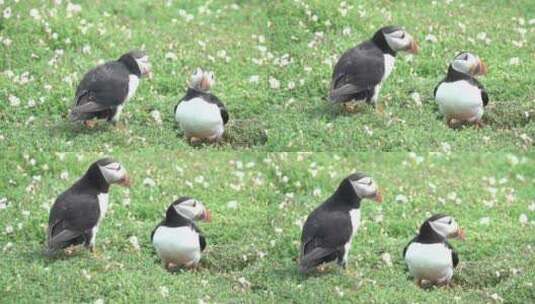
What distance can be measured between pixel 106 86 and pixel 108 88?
0.03 m

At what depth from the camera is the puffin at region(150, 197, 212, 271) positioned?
1288cm

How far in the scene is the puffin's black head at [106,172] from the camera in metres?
13.1

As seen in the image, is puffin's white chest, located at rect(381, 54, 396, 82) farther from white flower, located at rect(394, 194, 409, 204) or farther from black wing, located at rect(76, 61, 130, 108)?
black wing, located at rect(76, 61, 130, 108)

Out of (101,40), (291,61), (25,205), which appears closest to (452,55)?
(291,61)

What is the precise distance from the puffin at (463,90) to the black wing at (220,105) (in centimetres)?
202

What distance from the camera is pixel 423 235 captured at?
508 inches

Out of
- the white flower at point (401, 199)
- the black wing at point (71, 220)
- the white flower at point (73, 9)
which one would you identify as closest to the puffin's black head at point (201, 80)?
the black wing at point (71, 220)

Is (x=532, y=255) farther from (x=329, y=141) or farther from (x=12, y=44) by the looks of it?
(x=12, y=44)

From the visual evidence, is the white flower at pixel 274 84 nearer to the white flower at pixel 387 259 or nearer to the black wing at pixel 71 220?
the white flower at pixel 387 259

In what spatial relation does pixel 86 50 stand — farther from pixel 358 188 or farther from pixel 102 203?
pixel 358 188

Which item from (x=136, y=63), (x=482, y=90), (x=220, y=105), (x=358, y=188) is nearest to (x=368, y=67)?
(x=482, y=90)

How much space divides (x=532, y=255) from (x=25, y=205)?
16.0 feet

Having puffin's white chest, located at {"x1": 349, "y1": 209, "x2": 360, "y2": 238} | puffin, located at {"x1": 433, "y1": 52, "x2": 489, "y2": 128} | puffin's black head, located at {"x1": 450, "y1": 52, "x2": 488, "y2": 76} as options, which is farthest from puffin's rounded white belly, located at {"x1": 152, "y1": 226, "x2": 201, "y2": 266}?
puffin's black head, located at {"x1": 450, "y1": 52, "x2": 488, "y2": 76}

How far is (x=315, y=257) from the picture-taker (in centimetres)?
1254
